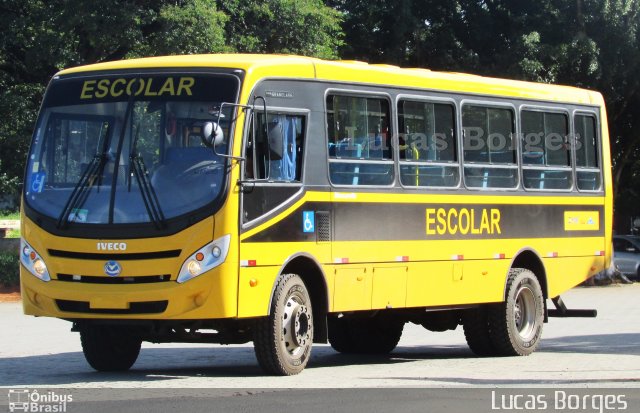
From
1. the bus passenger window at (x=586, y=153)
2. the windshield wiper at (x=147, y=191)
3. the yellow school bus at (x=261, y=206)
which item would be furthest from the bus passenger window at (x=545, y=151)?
the windshield wiper at (x=147, y=191)

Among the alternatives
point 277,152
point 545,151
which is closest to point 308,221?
point 277,152

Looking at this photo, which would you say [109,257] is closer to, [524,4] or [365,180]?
[365,180]

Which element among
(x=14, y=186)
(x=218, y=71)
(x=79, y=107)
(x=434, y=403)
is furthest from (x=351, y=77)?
(x=14, y=186)

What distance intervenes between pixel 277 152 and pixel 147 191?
1.28 meters

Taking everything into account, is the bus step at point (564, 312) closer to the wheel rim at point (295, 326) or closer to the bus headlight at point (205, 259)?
the wheel rim at point (295, 326)

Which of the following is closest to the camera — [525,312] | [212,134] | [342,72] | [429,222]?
[212,134]

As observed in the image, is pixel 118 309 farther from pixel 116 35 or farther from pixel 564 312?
pixel 116 35

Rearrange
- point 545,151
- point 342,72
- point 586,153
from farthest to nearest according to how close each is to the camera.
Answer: point 586,153, point 545,151, point 342,72

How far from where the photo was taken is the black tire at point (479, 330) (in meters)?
16.0

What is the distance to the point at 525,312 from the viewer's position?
1656 cm

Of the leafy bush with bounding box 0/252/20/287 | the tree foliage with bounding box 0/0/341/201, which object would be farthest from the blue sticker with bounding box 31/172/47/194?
the leafy bush with bounding box 0/252/20/287

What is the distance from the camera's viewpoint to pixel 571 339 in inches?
734

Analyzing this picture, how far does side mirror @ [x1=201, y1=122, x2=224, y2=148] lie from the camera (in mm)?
11961

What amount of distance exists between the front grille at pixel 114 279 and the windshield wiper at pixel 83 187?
48 cm
